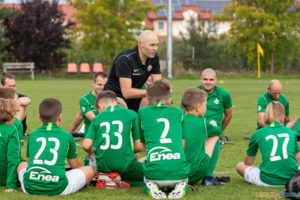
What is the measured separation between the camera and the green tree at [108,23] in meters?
42.7

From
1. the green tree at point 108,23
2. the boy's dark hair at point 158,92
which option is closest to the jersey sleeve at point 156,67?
the boy's dark hair at point 158,92

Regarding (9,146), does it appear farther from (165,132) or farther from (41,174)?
(165,132)

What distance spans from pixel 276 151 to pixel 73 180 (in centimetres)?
215

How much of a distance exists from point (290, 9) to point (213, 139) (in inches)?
1606

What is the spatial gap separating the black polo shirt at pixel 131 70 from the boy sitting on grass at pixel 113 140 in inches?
57.5

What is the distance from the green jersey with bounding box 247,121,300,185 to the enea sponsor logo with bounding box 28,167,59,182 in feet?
7.23

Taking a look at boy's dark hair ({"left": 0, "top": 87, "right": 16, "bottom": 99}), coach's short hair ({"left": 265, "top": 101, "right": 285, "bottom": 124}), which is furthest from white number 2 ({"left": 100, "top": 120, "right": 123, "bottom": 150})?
boy's dark hair ({"left": 0, "top": 87, "right": 16, "bottom": 99})

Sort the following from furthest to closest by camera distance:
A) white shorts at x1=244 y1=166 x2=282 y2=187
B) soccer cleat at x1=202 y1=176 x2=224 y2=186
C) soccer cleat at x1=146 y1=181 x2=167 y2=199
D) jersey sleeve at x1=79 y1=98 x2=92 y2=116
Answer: jersey sleeve at x1=79 y1=98 x2=92 y2=116 → soccer cleat at x1=202 y1=176 x2=224 y2=186 → white shorts at x1=244 y1=166 x2=282 y2=187 → soccer cleat at x1=146 y1=181 x2=167 y2=199

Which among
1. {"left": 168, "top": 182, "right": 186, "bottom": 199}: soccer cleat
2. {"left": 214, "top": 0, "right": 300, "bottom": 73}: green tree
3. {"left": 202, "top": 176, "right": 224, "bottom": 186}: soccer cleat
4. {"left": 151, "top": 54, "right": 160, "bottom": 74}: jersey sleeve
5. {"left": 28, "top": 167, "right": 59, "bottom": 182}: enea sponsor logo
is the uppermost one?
{"left": 214, "top": 0, "right": 300, "bottom": 73}: green tree

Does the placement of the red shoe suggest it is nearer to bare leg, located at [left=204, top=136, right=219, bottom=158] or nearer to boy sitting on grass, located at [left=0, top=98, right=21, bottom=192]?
bare leg, located at [left=204, top=136, right=219, bottom=158]

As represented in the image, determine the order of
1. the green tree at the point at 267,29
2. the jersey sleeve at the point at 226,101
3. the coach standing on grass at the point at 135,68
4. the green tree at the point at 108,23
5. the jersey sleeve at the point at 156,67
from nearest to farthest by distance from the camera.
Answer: the coach standing on grass at the point at 135,68 → the jersey sleeve at the point at 156,67 → the jersey sleeve at the point at 226,101 → the green tree at the point at 267,29 → the green tree at the point at 108,23

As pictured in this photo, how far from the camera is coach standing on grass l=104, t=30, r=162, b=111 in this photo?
273 inches

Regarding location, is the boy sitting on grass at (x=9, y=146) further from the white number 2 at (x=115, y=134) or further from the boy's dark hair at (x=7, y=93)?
the boy's dark hair at (x=7, y=93)

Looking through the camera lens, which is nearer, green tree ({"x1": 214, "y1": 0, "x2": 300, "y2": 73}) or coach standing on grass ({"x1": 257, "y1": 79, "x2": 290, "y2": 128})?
coach standing on grass ({"x1": 257, "y1": 79, "x2": 290, "y2": 128})
